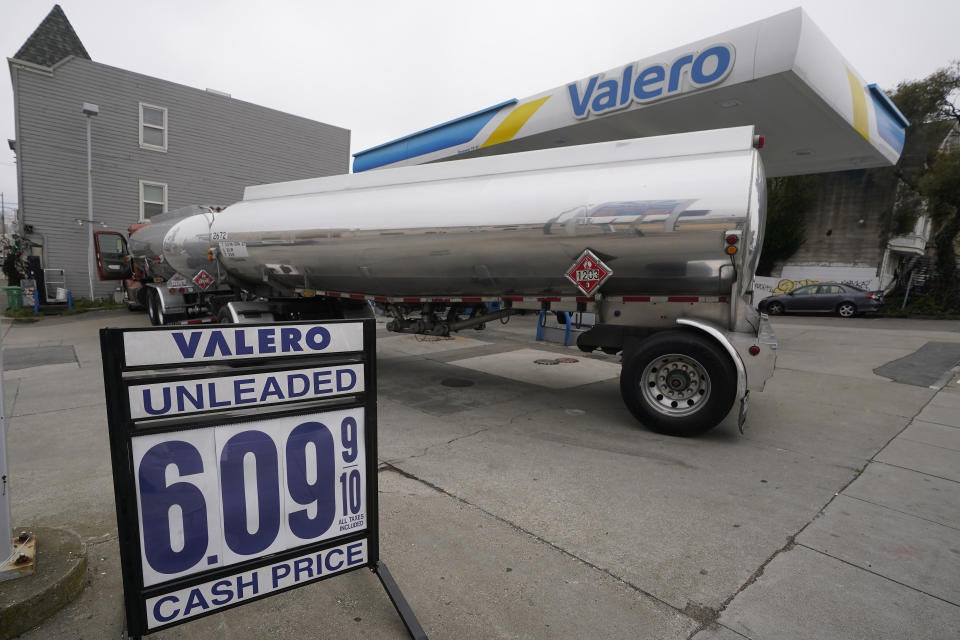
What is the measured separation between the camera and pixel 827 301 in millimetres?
19281

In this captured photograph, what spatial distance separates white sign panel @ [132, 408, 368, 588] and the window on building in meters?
18.9

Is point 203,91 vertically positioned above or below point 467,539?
above

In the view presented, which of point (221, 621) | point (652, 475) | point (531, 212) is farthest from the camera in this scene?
point (531, 212)

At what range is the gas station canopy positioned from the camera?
6.84 meters

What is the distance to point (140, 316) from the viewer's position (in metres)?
15.0

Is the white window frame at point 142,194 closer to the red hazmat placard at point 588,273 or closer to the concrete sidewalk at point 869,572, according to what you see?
the red hazmat placard at point 588,273

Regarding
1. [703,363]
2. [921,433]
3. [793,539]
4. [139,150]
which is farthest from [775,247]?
[139,150]

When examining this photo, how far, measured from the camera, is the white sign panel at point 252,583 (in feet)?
6.33

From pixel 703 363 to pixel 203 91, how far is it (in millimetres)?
19562

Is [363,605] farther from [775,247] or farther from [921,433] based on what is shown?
[775,247]

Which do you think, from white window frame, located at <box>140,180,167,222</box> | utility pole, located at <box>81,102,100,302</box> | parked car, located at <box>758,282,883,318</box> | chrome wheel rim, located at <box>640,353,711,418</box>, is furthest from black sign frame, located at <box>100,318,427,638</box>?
parked car, located at <box>758,282,883,318</box>

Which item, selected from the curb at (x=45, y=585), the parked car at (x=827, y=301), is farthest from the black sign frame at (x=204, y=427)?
the parked car at (x=827, y=301)

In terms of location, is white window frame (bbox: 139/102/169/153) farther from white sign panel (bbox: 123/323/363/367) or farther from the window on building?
white sign panel (bbox: 123/323/363/367)

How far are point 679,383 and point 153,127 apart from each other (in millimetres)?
18977
